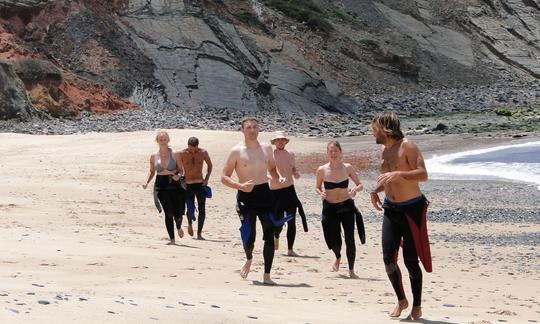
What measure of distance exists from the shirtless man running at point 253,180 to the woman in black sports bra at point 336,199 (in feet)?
4.84

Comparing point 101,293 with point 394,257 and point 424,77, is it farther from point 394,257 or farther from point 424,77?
point 424,77

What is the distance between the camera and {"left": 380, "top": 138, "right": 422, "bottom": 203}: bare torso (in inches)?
310

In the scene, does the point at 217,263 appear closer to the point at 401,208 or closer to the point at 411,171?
the point at 401,208

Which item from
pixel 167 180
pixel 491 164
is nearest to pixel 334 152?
pixel 167 180

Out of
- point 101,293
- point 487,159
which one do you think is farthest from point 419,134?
point 101,293

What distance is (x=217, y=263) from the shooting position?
11.3 meters

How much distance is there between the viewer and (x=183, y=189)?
13.2m

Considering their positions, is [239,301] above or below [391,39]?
below

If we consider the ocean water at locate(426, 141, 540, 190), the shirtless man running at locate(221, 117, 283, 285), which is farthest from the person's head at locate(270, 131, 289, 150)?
the ocean water at locate(426, 141, 540, 190)

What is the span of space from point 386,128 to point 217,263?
3.99 meters

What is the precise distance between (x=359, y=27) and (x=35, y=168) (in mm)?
46220

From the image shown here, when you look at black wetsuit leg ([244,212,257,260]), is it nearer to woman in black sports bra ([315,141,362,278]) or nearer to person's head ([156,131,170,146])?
woman in black sports bra ([315,141,362,278])

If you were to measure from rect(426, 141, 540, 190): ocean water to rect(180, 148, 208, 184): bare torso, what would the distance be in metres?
10.5

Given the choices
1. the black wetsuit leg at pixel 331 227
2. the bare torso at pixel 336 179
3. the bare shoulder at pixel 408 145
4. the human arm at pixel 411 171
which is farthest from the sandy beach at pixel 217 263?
the bare shoulder at pixel 408 145
